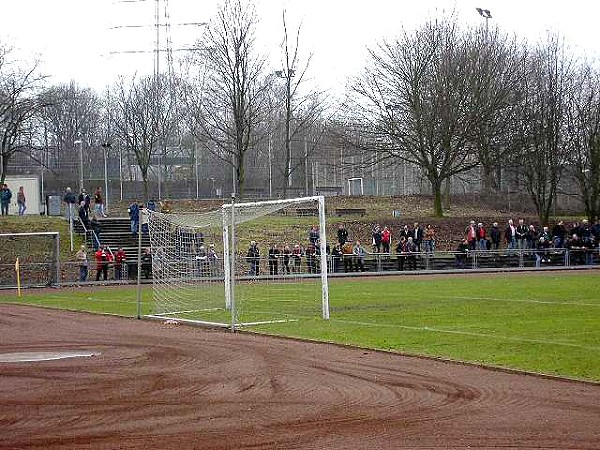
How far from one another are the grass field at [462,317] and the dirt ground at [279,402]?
1.18 meters

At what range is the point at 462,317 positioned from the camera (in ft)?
73.6

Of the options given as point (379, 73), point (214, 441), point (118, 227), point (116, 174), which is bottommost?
point (214, 441)

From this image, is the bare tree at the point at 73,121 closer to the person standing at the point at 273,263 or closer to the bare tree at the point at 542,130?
the bare tree at the point at 542,130

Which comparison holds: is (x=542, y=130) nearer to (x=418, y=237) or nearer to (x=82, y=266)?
(x=418, y=237)

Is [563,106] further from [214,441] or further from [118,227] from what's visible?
[214,441]

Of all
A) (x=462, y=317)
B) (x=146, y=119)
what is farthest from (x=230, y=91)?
(x=462, y=317)

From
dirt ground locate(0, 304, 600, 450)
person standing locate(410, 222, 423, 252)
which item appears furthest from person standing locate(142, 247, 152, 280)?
dirt ground locate(0, 304, 600, 450)

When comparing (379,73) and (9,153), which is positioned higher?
(379,73)

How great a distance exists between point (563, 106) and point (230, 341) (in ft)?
154

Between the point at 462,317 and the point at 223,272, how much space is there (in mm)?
7066

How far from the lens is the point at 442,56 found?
196 ft

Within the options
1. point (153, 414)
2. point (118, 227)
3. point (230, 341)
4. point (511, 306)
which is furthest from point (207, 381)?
point (118, 227)

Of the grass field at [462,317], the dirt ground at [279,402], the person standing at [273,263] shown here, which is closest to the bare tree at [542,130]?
the grass field at [462,317]

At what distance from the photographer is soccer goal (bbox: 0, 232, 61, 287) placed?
4147 cm
